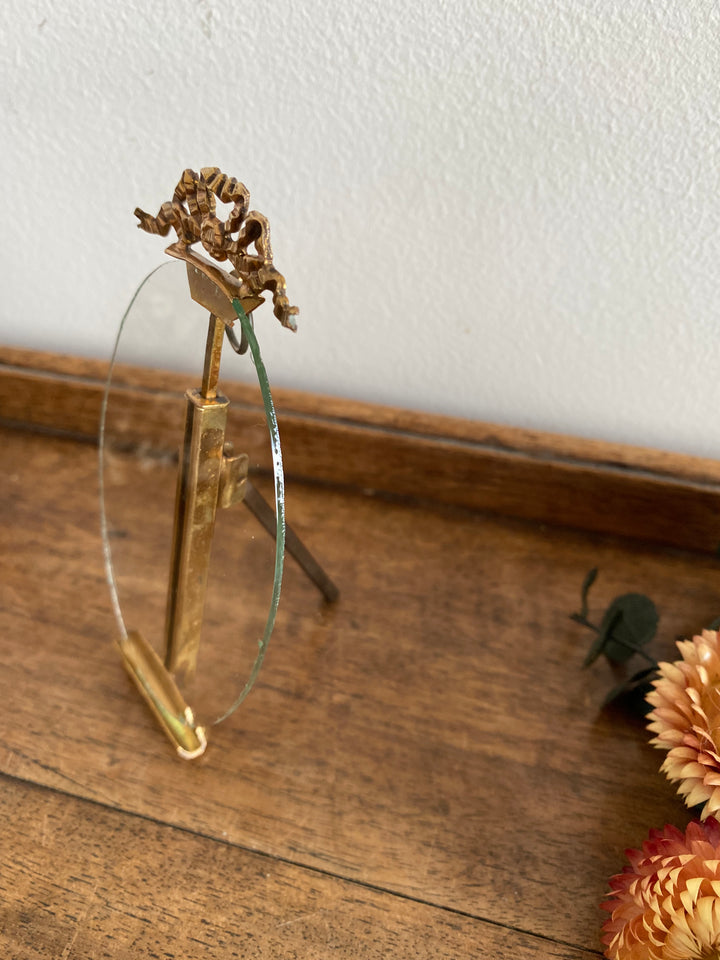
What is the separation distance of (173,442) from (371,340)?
19cm

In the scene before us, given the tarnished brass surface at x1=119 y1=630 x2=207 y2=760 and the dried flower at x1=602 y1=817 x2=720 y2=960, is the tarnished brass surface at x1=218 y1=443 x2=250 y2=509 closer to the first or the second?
the tarnished brass surface at x1=119 y1=630 x2=207 y2=760

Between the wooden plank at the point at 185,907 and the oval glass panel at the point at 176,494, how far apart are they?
76mm

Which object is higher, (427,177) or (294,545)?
(427,177)

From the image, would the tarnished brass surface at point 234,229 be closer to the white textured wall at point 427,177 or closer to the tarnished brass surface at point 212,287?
the tarnished brass surface at point 212,287

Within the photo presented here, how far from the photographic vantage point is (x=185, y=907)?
1.20ft

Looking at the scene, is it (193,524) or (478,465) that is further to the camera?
(478,465)

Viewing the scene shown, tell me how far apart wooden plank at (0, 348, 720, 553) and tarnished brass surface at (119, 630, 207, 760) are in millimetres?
207

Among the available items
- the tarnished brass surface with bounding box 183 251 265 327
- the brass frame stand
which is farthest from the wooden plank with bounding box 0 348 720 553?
the tarnished brass surface with bounding box 183 251 265 327

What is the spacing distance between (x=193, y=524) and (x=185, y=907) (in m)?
0.19

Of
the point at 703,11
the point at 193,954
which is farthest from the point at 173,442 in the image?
the point at 703,11

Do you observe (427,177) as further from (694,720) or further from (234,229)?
(694,720)

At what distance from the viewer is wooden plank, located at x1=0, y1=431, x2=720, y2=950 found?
15.6 inches

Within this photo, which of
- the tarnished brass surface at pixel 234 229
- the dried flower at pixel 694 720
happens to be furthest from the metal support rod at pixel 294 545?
the dried flower at pixel 694 720

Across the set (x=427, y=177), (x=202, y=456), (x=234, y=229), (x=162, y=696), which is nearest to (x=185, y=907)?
(x=162, y=696)
